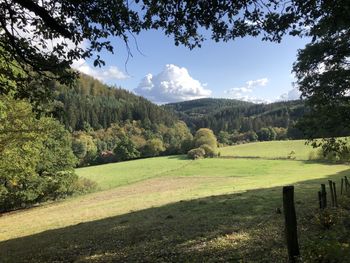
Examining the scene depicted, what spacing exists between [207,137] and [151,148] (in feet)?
81.4

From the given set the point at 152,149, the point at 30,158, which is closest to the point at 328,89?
the point at 30,158

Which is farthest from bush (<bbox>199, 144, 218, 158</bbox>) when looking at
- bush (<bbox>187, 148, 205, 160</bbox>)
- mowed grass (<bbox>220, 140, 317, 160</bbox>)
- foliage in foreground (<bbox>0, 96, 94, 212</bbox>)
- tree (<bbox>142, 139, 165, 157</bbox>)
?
foliage in foreground (<bbox>0, 96, 94, 212</bbox>)

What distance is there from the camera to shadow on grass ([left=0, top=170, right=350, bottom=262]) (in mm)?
10453

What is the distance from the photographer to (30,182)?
41875 millimetres

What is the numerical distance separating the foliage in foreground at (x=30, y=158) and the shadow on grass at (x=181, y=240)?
808cm

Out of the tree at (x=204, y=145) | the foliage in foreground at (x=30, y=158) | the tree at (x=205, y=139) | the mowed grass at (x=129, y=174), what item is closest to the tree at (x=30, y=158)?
the foliage in foreground at (x=30, y=158)

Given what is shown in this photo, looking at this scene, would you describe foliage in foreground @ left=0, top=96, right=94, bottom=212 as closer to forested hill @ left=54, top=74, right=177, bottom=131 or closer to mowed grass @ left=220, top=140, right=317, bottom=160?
mowed grass @ left=220, top=140, right=317, bottom=160

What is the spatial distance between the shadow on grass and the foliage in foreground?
8083 mm

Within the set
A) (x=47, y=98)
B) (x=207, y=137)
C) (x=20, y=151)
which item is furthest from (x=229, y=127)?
(x=47, y=98)

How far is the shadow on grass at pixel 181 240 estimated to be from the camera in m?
10.5

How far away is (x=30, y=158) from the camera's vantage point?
27.5 meters

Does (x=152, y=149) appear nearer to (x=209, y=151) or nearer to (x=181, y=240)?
(x=209, y=151)

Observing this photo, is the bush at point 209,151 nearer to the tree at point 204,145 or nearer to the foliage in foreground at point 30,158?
the tree at point 204,145

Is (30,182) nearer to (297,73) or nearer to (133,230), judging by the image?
(133,230)
